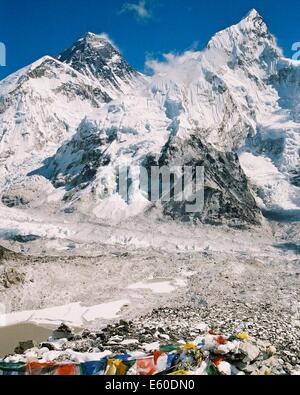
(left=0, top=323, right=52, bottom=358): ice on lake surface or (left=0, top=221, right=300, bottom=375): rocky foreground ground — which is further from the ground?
(left=0, top=221, right=300, bottom=375): rocky foreground ground

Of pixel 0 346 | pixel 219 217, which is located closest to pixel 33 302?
pixel 0 346

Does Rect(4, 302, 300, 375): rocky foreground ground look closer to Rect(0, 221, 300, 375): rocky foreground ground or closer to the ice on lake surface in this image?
Rect(0, 221, 300, 375): rocky foreground ground

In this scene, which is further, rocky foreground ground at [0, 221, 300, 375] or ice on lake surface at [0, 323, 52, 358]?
ice on lake surface at [0, 323, 52, 358]

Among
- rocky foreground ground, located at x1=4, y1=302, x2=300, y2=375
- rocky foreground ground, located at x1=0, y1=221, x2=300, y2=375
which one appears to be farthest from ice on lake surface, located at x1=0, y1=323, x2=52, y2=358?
rocky foreground ground, located at x1=4, y1=302, x2=300, y2=375

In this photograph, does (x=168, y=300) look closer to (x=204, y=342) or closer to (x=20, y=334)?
(x=20, y=334)

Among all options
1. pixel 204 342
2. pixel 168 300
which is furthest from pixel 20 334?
pixel 204 342

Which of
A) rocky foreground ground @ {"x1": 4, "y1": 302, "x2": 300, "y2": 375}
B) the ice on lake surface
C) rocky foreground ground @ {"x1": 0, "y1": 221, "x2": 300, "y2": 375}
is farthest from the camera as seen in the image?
the ice on lake surface

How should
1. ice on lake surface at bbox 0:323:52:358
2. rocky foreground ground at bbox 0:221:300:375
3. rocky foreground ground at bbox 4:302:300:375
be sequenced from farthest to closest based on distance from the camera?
ice on lake surface at bbox 0:323:52:358 < rocky foreground ground at bbox 0:221:300:375 < rocky foreground ground at bbox 4:302:300:375

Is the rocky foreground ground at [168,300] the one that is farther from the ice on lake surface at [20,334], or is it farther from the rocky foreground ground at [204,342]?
the ice on lake surface at [20,334]

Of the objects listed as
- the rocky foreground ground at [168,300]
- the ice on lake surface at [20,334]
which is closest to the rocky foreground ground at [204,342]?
the rocky foreground ground at [168,300]

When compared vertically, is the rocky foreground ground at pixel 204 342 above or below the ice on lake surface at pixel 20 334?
above

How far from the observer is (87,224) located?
184 m

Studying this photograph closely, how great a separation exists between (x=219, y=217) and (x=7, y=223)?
69348mm
